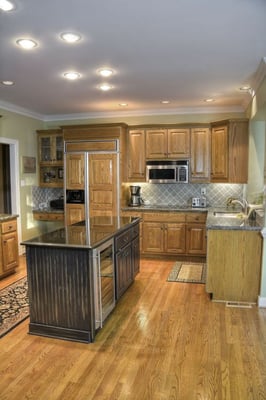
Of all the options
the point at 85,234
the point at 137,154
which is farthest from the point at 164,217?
the point at 85,234

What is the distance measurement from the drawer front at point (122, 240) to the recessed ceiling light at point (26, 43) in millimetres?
2028

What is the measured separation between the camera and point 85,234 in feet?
10.4

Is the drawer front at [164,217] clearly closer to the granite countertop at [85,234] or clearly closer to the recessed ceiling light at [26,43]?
the granite countertop at [85,234]

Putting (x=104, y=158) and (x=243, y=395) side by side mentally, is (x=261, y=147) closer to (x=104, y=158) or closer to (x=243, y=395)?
(x=104, y=158)

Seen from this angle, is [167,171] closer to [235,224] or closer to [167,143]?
[167,143]

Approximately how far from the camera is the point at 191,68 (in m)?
3.44

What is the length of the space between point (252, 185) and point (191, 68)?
233 cm

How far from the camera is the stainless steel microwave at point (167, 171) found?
5535 millimetres

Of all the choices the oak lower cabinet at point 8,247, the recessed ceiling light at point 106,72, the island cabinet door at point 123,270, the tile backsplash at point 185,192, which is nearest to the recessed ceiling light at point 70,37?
the recessed ceiling light at point 106,72

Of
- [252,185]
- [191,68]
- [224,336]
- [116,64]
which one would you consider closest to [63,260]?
[224,336]

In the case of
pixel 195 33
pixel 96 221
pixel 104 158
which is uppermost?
pixel 195 33

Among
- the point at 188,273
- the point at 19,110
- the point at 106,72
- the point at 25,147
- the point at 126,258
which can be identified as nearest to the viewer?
the point at 106,72

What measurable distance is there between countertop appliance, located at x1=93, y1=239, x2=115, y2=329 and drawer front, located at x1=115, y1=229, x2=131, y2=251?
6.2 inches

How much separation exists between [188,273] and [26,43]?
3684mm
